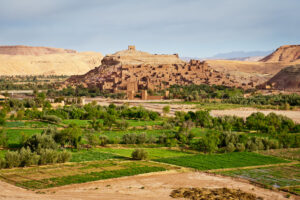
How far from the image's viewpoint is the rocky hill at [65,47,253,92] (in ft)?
304

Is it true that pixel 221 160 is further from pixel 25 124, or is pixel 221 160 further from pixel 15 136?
pixel 25 124

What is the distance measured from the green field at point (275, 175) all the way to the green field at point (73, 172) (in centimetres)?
451

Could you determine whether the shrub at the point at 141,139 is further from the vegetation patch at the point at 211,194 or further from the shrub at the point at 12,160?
the vegetation patch at the point at 211,194

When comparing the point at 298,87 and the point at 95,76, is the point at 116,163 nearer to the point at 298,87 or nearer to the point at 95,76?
the point at 298,87

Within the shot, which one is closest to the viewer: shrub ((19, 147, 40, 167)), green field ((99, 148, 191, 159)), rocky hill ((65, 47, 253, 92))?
shrub ((19, 147, 40, 167))

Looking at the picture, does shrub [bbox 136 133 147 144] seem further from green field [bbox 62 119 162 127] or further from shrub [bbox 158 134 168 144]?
green field [bbox 62 119 162 127]

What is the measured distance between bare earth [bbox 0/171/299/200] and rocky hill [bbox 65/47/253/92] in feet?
209

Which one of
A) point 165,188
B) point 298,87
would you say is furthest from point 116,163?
point 298,87

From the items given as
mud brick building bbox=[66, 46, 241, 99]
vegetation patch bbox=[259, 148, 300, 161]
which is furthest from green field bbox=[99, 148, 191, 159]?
mud brick building bbox=[66, 46, 241, 99]

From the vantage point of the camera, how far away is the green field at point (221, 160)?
85.8 ft

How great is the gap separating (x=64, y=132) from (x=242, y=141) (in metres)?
13.7

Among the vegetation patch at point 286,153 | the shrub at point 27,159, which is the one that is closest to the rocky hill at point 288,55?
the vegetation patch at point 286,153

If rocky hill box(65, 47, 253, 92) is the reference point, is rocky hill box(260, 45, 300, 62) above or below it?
above

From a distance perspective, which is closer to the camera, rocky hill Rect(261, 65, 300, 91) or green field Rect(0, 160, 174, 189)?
green field Rect(0, 160, 174, 189)
